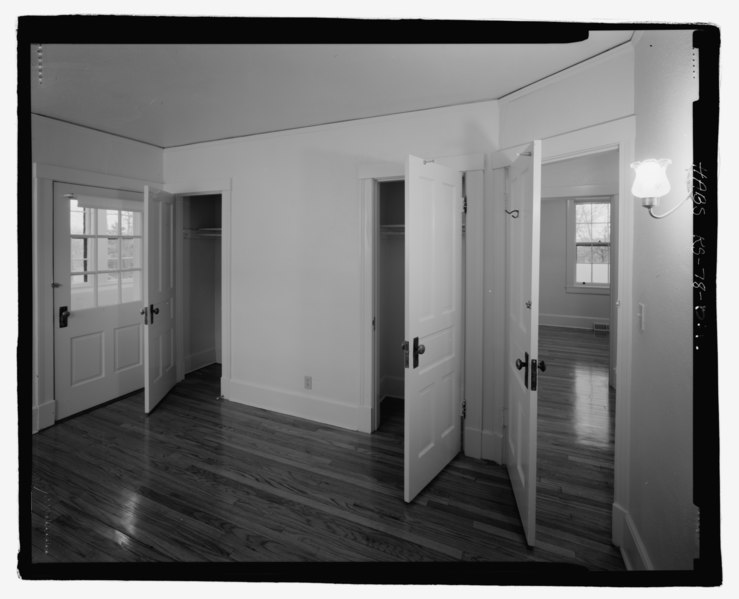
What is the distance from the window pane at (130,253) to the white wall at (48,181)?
0.53 m

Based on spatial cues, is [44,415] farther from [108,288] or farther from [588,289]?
[588,289]

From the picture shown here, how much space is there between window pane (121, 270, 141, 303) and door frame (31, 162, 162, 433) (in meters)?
0.60

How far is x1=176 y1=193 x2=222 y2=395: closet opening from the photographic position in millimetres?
4289

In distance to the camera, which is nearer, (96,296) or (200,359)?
(96,296)

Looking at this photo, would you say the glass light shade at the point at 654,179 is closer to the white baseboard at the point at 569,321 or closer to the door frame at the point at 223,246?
the door frame at the point at 223,246

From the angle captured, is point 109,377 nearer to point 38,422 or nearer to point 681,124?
point 38,422

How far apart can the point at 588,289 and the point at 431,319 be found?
5.95 metres

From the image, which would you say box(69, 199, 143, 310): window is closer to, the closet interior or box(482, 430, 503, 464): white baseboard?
the closet interior

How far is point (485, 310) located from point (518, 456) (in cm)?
94

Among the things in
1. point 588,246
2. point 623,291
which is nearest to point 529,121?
point 623,291

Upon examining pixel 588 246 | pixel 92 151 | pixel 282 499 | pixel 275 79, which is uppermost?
pixel 275 79

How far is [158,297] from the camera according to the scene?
368cm

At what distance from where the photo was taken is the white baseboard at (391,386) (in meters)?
3.94

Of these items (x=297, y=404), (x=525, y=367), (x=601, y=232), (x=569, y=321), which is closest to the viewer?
(x=525, y=367)
